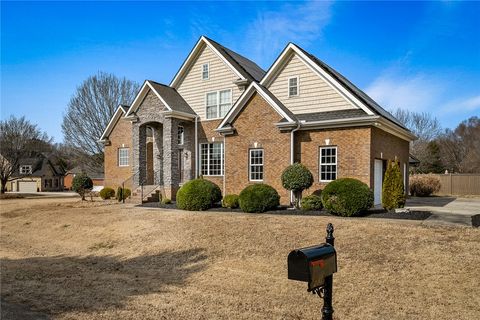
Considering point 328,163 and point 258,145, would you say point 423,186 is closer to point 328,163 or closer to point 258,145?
point 328,163

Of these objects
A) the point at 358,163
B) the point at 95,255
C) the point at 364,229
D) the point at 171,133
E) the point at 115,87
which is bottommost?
the point at 95,255

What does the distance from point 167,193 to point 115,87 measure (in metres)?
19.1

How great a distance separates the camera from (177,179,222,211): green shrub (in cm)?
1686

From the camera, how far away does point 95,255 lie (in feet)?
36.3

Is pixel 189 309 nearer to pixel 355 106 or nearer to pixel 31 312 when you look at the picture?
pixel 31 312

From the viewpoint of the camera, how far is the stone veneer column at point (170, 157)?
21578 mm

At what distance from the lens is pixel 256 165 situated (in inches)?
727

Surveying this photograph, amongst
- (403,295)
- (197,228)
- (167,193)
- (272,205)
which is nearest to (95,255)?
(197,228)

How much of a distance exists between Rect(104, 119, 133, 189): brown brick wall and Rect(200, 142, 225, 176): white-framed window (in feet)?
25.4

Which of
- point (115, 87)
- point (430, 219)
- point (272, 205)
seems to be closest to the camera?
point (430, 219)

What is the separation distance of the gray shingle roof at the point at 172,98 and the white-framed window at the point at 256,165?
621cm

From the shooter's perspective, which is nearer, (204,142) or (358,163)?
(358,163)

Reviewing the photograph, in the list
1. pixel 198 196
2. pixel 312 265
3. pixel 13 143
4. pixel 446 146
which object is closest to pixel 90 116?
pixel 13 143

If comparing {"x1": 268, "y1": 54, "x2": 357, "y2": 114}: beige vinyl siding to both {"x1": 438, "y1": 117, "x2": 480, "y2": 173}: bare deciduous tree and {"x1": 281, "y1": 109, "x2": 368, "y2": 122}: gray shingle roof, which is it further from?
{"x1": 438, "y1": 117, "x2": 480, "y2": 173}: bare deciduous tree
